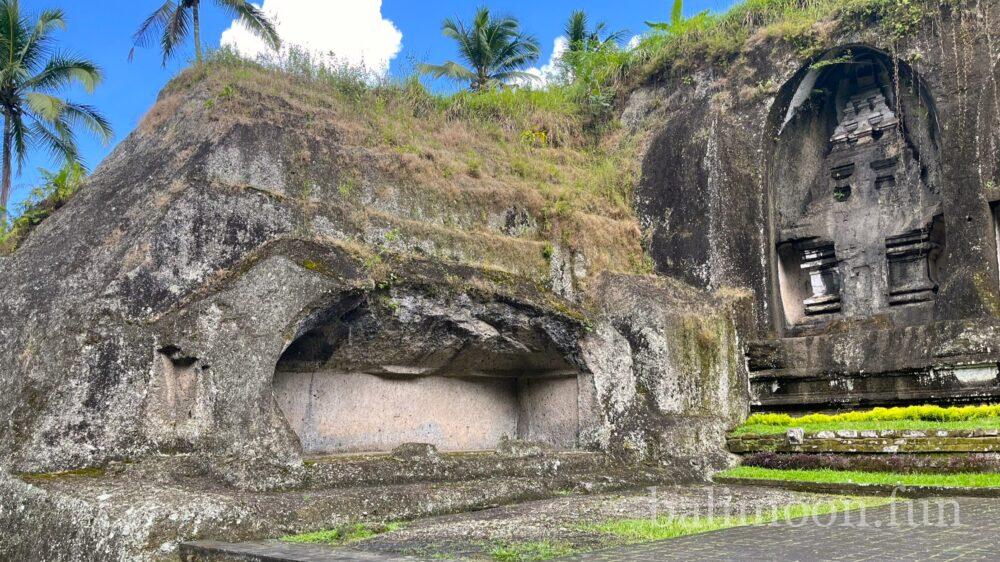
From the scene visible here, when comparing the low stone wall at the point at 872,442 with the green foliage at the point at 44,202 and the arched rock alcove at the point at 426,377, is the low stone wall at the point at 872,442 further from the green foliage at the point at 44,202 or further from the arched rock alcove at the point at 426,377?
the green foliage at the point at 44,202

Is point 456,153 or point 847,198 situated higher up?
point 847,198

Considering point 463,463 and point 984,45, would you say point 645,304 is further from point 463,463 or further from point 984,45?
point 984,45

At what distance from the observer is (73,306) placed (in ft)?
25.0

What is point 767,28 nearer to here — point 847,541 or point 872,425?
point 872,425

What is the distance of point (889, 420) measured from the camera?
10477mm

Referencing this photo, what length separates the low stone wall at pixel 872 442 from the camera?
364 inches

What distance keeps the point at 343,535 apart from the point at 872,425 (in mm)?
6623

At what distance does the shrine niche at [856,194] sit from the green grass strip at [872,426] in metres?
3.10

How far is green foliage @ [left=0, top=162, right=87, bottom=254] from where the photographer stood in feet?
31.7

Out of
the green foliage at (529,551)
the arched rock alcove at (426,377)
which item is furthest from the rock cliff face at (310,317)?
the green foliage at (529,551)

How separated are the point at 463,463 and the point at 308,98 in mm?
4790

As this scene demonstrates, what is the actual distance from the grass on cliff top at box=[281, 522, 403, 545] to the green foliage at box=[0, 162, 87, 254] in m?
5.19

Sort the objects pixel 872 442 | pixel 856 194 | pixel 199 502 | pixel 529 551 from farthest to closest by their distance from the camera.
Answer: pixel 856 194 → pixel 872 442 → pixel 199 502 → pixel 529 551

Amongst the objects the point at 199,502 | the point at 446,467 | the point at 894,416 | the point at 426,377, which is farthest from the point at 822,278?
the point at 199,502
